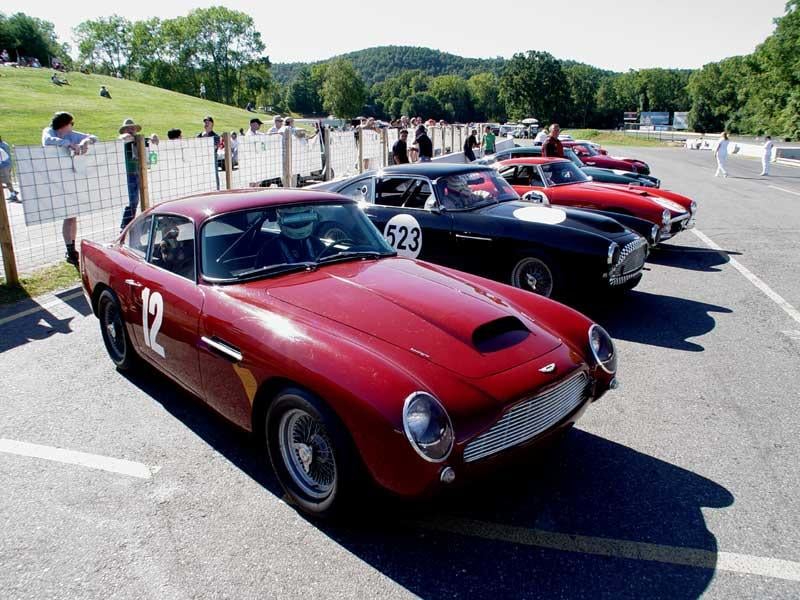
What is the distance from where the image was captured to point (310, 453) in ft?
9.53

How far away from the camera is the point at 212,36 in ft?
377

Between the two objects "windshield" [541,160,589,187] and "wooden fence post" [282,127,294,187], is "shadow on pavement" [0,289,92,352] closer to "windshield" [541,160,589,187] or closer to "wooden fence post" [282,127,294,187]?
"windshield" [541,160,589,187]

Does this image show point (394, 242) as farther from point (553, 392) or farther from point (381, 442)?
point (381, 442)

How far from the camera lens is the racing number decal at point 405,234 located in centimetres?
673

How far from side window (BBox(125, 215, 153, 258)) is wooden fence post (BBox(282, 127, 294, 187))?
28.6 feet

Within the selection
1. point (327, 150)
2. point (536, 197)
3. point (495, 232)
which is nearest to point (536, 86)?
point (327, 150)

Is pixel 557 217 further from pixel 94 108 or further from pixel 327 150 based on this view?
pixel 94 108

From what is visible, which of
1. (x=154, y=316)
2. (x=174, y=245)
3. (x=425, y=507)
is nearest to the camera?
(x=425, y=507)

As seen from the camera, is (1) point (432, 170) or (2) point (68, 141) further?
(2) point (68, 141)

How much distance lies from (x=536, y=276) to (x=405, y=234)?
151 centimetres

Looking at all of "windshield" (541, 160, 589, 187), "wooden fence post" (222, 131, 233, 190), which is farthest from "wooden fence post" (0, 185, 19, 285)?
"windshield" (541, 160, 589, 187)

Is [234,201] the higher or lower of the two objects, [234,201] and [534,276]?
the higher

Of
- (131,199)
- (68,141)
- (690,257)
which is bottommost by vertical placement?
(690,257)

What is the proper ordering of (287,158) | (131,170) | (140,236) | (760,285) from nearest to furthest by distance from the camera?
(140,236), (760,285), (131,170), (287,158)
